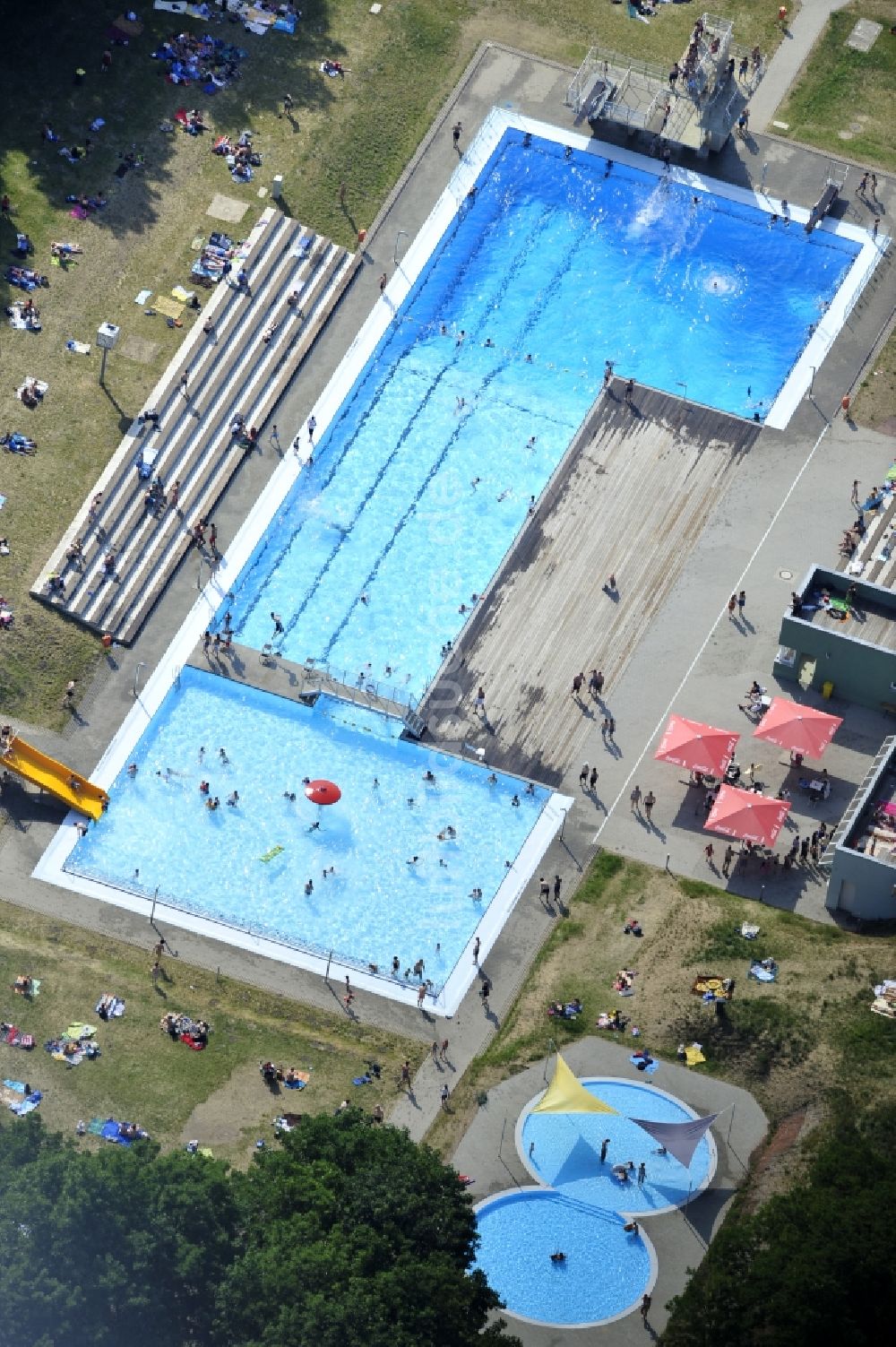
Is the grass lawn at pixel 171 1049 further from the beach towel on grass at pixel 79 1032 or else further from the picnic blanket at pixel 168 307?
the picnic blanket at pixel 168 307

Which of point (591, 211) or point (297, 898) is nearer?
point (297, 898)

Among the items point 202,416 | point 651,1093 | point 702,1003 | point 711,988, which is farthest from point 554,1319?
point 202,416

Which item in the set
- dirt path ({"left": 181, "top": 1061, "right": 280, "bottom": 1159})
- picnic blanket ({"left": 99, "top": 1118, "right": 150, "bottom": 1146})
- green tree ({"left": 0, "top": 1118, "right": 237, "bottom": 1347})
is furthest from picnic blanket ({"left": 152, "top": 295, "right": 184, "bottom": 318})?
green tree ({"left": 0, "top": 1118, "right": 237, "bottom": 1347})

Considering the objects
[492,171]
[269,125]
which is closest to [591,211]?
[492,171]

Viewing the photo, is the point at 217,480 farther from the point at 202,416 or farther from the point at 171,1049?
the point at 171,1049

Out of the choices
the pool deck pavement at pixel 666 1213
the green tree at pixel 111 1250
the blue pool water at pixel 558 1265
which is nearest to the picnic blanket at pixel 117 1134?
the green tree at pixel 111 1250

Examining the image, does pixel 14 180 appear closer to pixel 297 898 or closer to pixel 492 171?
pixel 492 171
